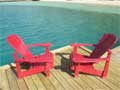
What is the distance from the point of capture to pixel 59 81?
496 cm

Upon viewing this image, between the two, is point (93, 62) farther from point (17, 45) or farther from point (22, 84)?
point (17, 45)

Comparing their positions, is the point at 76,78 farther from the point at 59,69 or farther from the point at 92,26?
the point at 92,26

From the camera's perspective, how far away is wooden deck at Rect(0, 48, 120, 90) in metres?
4.66

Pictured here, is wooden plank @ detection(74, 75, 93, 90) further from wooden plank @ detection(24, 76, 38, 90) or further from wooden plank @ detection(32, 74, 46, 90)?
wooden plank @ detection(24, 76, 38, 90)

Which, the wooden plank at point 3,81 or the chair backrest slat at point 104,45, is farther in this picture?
the chair backrest slat at point 104,45

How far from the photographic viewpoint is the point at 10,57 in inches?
443

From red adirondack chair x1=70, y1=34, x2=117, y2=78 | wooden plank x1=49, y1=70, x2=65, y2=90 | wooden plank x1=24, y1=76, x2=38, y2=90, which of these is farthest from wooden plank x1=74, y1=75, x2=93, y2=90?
wooden plank x1=24, y1=76, x2=38, y2=90

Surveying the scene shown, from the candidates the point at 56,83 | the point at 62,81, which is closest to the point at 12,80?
the point at 56,83

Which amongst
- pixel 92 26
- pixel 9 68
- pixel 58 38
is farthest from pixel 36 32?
pixel 9 68

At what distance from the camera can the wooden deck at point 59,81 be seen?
466 centimetres

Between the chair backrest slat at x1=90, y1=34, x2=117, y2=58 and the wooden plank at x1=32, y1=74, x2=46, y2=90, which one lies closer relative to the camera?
the wooden plank at x1=32, y1=74, x2=46, y2=90

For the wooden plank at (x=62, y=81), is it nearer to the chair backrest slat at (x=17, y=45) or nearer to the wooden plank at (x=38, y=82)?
the wooden plank at (x=38, y=82)

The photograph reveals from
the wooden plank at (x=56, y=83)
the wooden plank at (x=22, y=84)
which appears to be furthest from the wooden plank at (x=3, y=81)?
the wooden plank at (x=56, y=83)

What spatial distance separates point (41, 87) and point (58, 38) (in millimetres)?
10655
